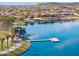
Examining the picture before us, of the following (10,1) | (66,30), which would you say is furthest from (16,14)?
(66,30)

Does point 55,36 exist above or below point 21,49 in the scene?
above

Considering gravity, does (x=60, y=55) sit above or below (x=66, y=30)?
below

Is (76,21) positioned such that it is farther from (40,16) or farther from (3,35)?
(3,35)

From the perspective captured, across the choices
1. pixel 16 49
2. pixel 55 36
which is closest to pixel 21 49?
pixel 16 49

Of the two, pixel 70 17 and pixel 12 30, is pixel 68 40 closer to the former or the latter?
pixel 70 17

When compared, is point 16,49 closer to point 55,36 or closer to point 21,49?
point 21,49

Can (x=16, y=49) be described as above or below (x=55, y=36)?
below

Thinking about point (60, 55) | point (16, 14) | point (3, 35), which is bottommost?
point (60, 55)
